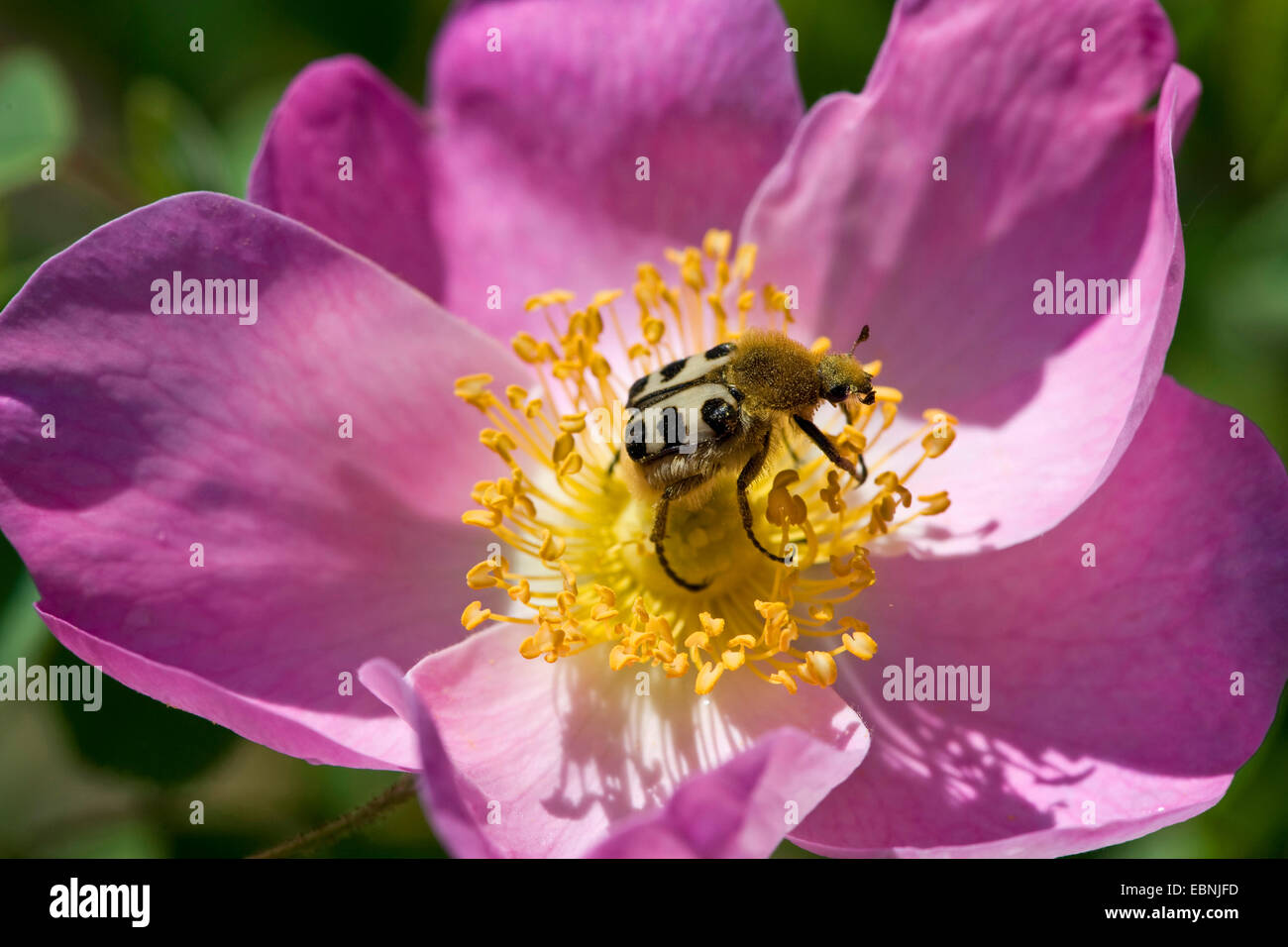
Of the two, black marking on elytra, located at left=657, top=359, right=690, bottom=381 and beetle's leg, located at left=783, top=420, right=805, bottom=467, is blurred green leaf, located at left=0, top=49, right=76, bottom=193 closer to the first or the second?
black marking on elytra, located at left=657, top=359, right=690, bottom=381

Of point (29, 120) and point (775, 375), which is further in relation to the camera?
point (29, 120)

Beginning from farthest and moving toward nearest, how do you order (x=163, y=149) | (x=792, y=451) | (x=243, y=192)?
(x=243, y=192), (x=163, y=149), (x=792, y=451)

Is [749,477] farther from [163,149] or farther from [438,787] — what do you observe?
[163,149]

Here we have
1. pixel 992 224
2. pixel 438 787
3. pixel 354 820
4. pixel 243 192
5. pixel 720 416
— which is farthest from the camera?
pixel 243 192

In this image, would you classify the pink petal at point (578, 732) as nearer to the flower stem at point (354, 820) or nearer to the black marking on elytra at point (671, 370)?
the flower stem at point (354, 820)

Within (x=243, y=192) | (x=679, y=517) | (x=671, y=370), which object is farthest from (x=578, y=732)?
(x=243, y=192)

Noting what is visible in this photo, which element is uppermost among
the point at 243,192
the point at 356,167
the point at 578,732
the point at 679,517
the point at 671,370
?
the point at 243,192
